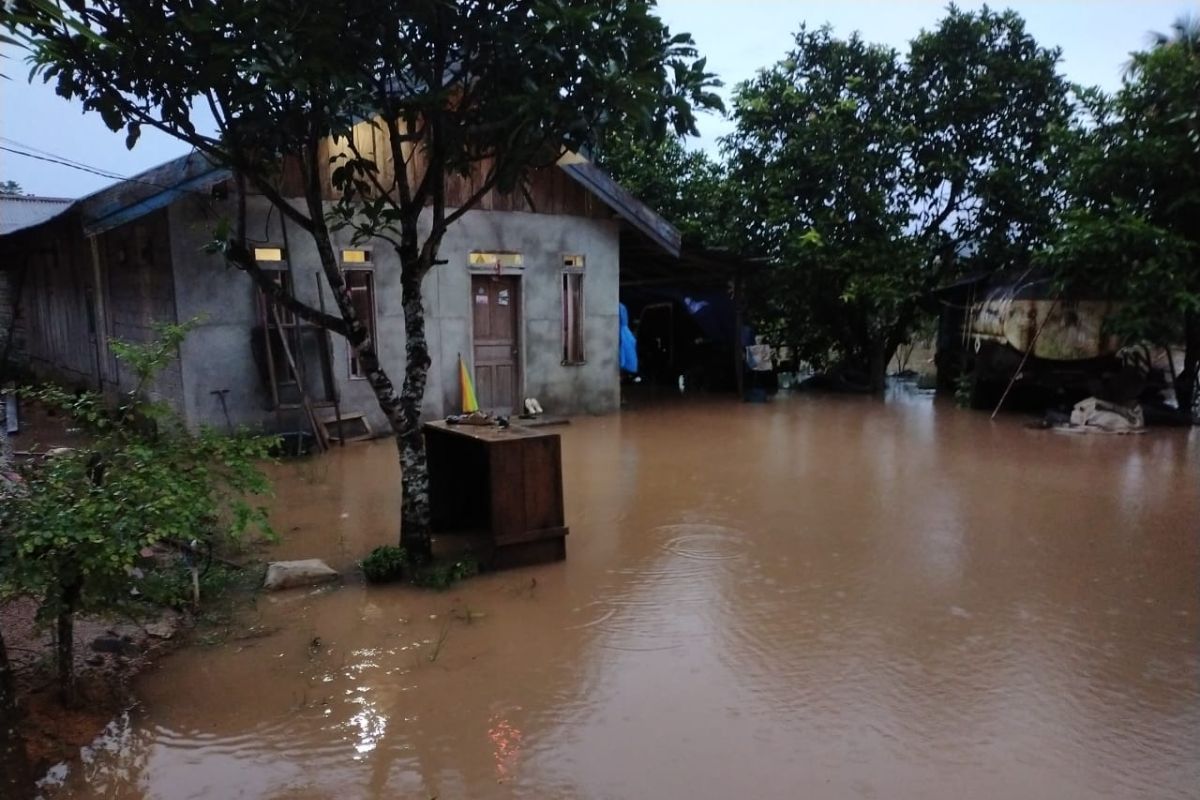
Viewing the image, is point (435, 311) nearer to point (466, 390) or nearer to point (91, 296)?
point (466, 390)

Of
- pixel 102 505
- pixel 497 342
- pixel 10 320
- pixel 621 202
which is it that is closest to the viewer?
pixel 102 505

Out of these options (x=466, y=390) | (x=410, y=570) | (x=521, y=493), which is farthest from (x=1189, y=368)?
(x=410, y=570)

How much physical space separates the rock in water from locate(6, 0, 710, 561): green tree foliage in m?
0.58

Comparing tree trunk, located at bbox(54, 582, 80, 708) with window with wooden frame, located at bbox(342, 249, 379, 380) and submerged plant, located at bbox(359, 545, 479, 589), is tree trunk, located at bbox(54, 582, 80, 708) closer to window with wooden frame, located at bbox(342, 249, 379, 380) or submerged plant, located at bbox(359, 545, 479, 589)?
submerged plant, located at bbox(359, 545, 479, 589)

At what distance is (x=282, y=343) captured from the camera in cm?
1009

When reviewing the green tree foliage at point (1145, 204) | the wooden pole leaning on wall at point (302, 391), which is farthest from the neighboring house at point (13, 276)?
the green tree foliage at point (1145, 204)

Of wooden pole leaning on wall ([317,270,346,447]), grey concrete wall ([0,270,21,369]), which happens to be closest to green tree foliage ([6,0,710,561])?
wooden pole leaning on wall ([317,270,346,447])

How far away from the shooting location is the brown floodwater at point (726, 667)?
3361mm

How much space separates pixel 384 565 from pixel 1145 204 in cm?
1204

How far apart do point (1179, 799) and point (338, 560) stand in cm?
513

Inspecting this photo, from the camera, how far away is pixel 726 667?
4340 millimetres

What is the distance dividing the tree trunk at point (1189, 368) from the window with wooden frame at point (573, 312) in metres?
9.04

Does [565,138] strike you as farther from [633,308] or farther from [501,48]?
[633,308]

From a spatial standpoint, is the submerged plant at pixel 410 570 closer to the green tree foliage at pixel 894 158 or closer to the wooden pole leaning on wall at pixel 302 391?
the wooden pole leaning on wall at pixel 302 391
